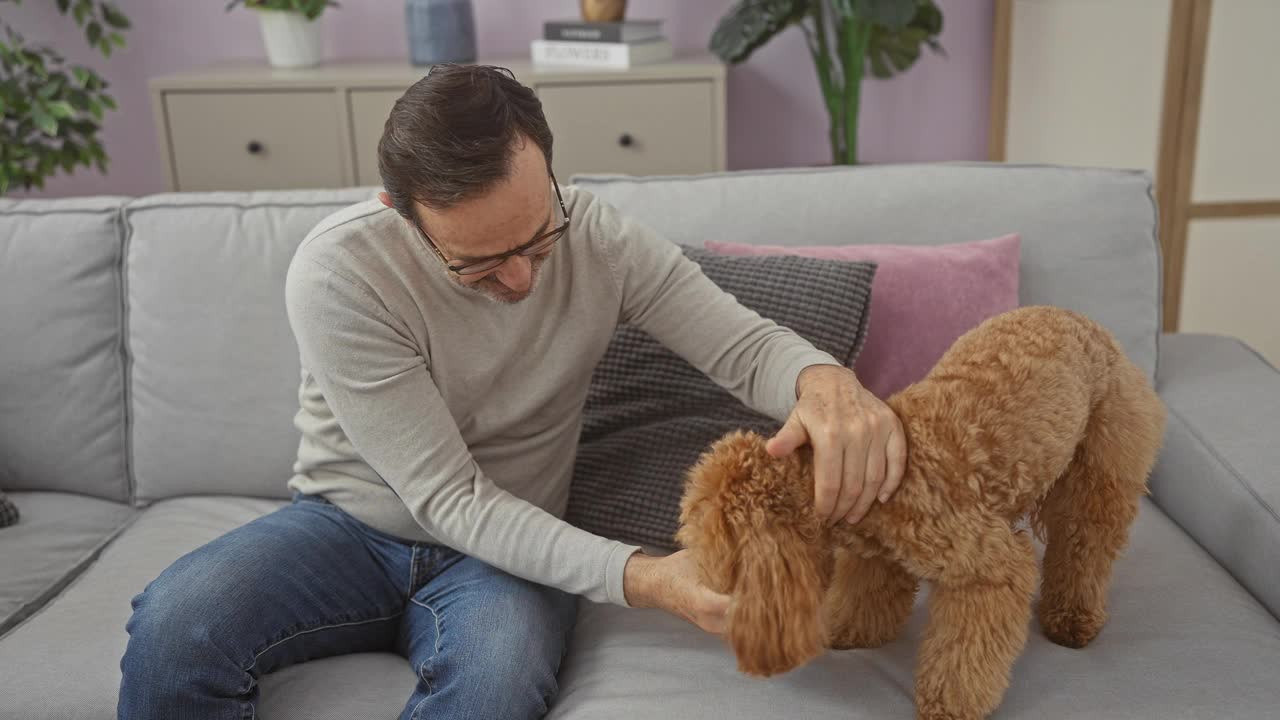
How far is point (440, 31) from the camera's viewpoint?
2.79m

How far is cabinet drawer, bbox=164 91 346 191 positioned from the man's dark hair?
174 centimetres

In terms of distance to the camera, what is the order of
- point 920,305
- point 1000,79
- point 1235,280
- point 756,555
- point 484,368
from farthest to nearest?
point 1000,79 → point 1235,280 → point 920,305 → point 484,368 → point 756,555

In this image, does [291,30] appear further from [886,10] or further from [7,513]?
[7,513]

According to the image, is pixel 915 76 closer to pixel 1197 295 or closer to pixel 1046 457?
pixel 1197 295

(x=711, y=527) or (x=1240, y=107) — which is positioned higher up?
(x=1240, y=107)

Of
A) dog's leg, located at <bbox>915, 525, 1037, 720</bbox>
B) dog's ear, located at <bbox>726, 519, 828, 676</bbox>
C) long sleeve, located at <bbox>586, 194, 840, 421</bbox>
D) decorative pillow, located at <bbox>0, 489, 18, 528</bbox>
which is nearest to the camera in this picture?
dog's ear, located at <bbox>726, 519, 828, 676</bbox>

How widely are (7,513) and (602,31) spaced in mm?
1772

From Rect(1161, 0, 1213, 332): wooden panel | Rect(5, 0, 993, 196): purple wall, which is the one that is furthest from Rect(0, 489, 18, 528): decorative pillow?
Rect(1161, 0, 1213, 332): wooden panel

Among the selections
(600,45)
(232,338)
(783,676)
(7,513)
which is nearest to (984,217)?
(783,676)

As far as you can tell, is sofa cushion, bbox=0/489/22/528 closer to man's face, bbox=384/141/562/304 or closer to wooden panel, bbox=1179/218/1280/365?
man's face, bbox=384/141/562/304

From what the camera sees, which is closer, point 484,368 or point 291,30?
point 484,368

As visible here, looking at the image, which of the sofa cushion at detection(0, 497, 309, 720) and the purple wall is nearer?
the sofa cushion at detection(0, 497, 309, 720)

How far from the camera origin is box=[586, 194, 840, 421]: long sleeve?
133 centimetres

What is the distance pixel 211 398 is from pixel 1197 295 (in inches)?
97.9
